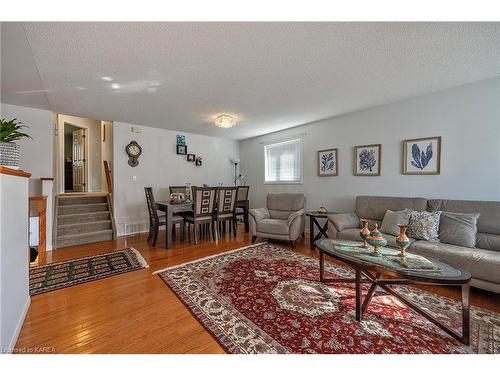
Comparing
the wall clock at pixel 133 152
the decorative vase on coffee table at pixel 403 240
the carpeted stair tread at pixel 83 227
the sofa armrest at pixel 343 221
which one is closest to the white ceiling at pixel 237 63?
the wall clock at pixel 133 152

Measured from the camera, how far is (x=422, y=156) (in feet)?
9.95

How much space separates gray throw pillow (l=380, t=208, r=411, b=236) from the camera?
8.91 ft

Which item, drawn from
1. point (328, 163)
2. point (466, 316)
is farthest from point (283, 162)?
point (466, 316)

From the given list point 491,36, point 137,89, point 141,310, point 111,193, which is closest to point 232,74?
point 137,89

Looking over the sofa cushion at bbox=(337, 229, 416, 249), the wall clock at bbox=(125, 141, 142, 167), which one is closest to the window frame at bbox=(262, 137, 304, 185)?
the sofa cushion at bbox=(337, 229, 416, 249)

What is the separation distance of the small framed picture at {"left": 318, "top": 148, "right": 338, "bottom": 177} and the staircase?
4.45m

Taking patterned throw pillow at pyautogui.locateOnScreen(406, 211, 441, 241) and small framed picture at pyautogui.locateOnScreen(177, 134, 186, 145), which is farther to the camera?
small framed picture at pyautogui.locateOnScreen(177, 134, 186, 145)

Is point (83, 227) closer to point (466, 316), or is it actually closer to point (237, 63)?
point (237, 63)

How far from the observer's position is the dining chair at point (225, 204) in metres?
4.03

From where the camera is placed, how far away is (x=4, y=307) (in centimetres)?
127

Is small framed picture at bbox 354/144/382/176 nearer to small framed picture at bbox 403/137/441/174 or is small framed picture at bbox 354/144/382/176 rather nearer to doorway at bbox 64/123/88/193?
small framed picture at bbox 403/137/441/174

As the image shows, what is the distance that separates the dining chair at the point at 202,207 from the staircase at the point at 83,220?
174 centimetres

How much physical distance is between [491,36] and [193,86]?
2982 millimetres
